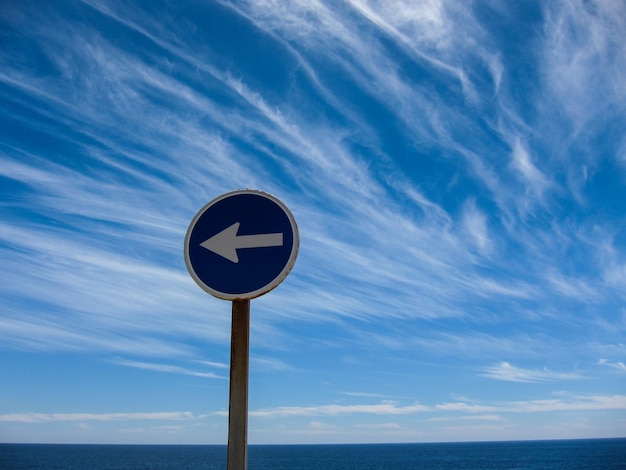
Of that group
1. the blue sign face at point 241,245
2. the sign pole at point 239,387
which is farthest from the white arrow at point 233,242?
the sign pole at point 239,387

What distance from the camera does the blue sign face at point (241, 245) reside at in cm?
210

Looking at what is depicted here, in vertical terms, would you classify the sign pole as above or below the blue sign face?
below

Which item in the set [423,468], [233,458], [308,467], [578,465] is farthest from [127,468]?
[233,458]

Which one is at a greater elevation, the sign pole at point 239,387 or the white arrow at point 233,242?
the white arrow at point 233,242

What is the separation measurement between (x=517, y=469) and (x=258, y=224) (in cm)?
11996

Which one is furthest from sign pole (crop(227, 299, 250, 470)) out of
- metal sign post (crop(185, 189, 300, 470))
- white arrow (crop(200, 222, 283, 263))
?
white arrow (crop(200, 222, 283, 263))

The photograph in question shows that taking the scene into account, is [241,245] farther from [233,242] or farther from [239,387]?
[239,387]

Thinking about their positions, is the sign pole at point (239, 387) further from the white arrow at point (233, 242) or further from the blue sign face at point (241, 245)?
the white arrow at point (233, 242)

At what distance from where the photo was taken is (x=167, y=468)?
114938 millimetres

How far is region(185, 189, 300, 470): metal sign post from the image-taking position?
2047 millimetres

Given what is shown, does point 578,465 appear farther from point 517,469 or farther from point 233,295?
point 233,295

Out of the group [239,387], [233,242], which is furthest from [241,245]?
[239,387]

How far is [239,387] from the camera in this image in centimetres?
201

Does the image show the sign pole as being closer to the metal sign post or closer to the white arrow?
the metal sign post
